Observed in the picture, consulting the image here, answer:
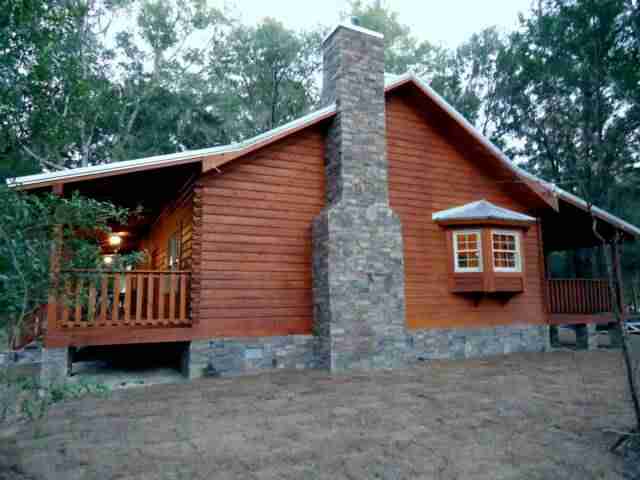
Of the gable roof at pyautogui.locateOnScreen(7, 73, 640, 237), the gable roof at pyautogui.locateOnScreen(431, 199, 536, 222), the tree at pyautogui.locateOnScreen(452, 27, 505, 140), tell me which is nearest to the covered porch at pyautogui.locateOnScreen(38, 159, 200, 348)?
the gable roof at pyautogui.locateOnScreen(7, 73, 640, 237)

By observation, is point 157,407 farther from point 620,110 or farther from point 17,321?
point 620,110

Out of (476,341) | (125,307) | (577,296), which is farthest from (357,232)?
(577,296)

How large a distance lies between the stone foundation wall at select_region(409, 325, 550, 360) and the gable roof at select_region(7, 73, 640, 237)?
10.6ft

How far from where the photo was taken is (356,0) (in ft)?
84.3

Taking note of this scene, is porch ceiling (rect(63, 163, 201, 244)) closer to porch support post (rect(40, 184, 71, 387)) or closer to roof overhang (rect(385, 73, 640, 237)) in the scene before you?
porch support post (rect(40, 184, 71, 387))

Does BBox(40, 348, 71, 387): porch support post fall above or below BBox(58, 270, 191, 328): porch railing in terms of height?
below

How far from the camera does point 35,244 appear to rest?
3543 millimetres

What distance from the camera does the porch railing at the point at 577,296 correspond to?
12.7 meters

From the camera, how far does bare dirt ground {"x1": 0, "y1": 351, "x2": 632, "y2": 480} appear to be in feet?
13.2

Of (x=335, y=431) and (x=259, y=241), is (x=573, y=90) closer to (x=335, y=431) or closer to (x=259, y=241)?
(x=259, y=241)

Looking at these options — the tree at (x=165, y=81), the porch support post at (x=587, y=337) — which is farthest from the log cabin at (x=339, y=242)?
the tree at (x=165, y=81)

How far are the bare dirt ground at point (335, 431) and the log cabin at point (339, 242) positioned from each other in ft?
4.20

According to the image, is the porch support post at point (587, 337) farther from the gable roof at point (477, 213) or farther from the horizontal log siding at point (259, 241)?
the horizontal log siding at point (259, 241)

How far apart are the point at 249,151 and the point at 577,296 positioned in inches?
388
